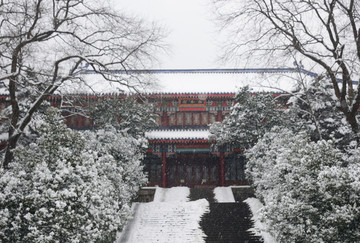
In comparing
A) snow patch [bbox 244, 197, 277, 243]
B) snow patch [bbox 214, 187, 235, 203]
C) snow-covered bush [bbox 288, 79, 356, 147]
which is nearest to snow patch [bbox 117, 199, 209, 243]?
snow patch [bbox 214, 187, 235, 203]

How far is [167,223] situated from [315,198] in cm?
723

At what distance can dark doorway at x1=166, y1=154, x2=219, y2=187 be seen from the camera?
20547 mm

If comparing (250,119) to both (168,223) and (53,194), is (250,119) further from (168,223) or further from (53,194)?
(53,194)

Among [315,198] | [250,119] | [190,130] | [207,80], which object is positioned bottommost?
[315,198]

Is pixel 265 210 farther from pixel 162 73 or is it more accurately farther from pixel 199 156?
pixel 162 73

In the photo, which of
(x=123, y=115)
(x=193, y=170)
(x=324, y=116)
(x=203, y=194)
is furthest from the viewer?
(x=193, y=170)

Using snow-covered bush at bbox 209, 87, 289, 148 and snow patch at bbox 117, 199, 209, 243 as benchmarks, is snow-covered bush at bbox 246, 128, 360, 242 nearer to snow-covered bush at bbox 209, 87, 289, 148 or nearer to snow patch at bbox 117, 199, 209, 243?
snow patch at bbox 117, 199, 209, 243

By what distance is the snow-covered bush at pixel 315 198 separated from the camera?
7.85 metres

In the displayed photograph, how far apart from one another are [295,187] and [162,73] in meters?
16.3

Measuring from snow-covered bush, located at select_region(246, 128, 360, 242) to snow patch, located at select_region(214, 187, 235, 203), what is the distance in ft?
24.7

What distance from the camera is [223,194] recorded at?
18.3 metres

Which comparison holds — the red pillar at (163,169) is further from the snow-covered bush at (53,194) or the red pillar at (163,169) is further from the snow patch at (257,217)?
the snow-covered bush at (53,194)

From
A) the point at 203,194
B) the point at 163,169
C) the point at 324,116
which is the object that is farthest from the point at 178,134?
the point at 324,116

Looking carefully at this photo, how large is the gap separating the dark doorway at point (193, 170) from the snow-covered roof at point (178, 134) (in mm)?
1669
